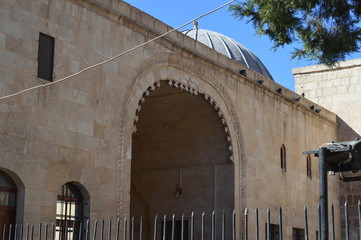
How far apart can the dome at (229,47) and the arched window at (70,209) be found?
9.24 metres

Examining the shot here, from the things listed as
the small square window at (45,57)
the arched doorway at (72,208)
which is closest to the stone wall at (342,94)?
the arched doorway at (72,208)

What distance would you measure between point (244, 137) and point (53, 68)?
5662 mm

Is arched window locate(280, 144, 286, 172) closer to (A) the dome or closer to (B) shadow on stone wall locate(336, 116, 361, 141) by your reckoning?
(A) the dome

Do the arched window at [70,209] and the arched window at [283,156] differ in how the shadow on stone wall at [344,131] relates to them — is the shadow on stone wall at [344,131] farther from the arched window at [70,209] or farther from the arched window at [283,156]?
the arched window at [70,209]

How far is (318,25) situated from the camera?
7738 mm

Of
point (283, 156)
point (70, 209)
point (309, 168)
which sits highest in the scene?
point (283, 156)

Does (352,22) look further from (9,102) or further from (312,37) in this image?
(9,102)

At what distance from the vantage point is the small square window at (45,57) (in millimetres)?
9320

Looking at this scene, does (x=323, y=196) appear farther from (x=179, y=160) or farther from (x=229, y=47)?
(x=229, y=47)

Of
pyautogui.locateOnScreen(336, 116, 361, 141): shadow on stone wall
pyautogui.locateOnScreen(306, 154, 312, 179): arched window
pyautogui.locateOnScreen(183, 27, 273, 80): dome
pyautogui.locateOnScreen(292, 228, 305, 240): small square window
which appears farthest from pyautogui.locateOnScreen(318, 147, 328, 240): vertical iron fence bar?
pyautogui.locateOnScreen(336, 116, 361, 141): shadow on stone wall

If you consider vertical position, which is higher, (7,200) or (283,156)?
(283,156)

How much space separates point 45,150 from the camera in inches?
356

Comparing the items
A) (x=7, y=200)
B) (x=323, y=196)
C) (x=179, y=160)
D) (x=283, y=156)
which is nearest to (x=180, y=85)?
(x=179, y=160)

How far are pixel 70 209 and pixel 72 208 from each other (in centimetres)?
4
